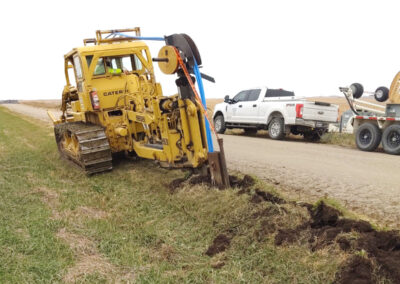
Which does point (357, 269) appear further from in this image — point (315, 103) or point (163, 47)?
point (315, 103)

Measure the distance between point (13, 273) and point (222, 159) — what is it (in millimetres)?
3209

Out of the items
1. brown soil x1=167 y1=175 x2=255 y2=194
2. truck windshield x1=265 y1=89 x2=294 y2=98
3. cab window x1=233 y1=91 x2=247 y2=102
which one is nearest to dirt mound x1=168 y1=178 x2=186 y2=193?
brown soil x1=167 y1=175 x2=255 y2=194

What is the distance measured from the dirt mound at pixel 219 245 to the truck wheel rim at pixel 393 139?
835cm

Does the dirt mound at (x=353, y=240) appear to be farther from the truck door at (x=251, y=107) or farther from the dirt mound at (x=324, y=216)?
the truck door at (x=251, y=107)

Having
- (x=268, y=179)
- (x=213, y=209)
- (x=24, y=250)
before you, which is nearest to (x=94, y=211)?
(x=24, y=250)

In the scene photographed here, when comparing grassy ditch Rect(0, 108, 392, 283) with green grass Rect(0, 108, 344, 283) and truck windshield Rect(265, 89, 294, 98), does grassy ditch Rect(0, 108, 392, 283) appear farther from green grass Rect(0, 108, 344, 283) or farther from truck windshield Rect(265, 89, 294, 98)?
truck windshield Rect(265, 89, 294, 98)

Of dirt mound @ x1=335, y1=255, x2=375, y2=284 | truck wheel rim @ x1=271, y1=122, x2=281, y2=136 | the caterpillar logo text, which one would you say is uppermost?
the caterpillar logo text

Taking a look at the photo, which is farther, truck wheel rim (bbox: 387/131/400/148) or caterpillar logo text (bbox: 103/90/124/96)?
truck wheel rim (bbox: 387/131/400/148)

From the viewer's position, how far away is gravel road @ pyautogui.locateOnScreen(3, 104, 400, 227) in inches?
A: 226

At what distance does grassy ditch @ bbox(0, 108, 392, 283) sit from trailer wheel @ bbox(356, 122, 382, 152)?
23.1 feet

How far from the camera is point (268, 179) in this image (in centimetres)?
739

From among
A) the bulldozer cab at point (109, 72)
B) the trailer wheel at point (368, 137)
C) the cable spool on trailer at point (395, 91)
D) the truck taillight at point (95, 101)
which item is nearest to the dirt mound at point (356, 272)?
the bulldozer cab at point (109, 72)

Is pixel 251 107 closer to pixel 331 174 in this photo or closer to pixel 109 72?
pixel 109 72

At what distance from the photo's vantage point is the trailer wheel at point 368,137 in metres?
11.5
